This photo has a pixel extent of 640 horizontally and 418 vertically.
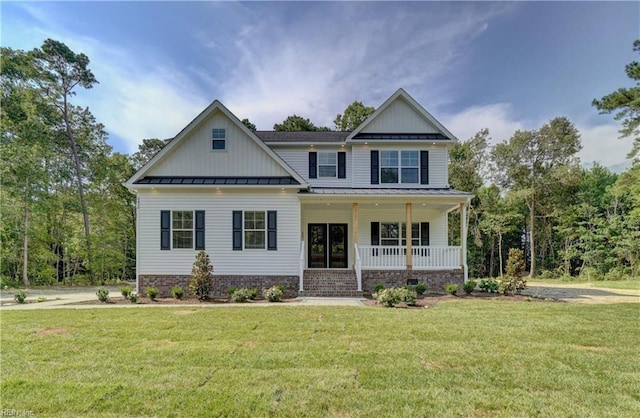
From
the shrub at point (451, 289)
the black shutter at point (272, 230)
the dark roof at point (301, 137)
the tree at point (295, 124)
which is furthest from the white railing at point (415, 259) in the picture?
the tree at point (295, 124)

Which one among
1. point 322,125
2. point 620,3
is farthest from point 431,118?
point 322,125

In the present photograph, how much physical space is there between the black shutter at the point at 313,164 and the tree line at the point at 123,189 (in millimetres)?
13038

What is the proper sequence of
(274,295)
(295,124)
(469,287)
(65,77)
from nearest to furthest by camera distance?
(274,295) < (469,287) < (65,77) < (295,124)

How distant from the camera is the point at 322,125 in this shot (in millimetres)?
30250

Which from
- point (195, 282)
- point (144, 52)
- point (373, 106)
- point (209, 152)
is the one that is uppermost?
point (373, 106)

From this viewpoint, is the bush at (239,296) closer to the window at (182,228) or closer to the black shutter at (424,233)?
the window at (182,228)

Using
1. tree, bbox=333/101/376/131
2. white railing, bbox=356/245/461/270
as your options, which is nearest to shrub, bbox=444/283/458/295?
white railing, bbox=356/245/461/270

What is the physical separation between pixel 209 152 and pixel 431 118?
1025cm

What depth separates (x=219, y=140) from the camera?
43.4 ft

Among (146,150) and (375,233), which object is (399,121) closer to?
(375,233)

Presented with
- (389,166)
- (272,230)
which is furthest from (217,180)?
(389,166)

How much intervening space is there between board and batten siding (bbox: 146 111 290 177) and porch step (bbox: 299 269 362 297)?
436cm

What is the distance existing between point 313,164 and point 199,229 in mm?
6138

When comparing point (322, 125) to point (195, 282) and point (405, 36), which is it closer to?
point (405, 36)
